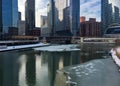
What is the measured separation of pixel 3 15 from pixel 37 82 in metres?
135

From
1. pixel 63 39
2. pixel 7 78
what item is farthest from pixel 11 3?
pixel 7 78

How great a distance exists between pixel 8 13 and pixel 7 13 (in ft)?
2.47

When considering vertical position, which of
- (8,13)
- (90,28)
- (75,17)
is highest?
(8,13)

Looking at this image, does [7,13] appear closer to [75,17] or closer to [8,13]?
[8,13]

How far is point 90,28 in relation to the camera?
194 meters

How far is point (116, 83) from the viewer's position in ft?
58.9

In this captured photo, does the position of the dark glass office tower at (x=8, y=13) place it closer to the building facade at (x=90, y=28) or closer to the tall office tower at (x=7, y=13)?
the tall office tower at (x=7, y=13)

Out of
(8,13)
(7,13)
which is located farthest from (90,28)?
(7,13)

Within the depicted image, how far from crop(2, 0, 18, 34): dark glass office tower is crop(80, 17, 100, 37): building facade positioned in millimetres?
54875

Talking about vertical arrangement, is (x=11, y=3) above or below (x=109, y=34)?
above

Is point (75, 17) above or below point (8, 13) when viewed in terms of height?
below

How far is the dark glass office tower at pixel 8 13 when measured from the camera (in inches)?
5915

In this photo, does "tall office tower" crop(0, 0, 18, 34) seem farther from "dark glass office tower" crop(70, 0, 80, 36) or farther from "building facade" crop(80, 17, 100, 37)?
"building facade" crop(80, 17, 100, 37)

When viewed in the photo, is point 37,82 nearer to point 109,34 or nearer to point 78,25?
point 109,34
